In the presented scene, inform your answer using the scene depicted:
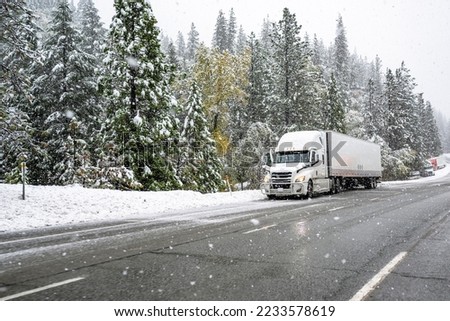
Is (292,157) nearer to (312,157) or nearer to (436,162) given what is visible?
(312,157)

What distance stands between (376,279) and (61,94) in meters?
28.9

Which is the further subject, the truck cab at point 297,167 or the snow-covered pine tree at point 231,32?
the snow-covered pine tree at point 231,32

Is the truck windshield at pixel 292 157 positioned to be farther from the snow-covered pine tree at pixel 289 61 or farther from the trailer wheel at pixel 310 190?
the snow-covered pine tree at pixel 289 61

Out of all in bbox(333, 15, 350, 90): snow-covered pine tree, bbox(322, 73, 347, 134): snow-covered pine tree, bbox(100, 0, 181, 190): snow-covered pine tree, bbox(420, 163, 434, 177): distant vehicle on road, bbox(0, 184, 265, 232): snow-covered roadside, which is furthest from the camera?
bbox(333, 15, 350, 90): snow-covered pine tree

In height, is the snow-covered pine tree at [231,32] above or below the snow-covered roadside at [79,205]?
above

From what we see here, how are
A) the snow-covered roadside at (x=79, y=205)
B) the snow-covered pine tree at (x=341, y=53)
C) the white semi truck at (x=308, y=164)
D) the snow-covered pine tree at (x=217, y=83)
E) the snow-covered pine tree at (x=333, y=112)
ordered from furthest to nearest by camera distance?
the snow-covered pine tree at (x=341, y=53) → the snow-covered pine tree at (x=333, y=112) → the snow-covered pine tree at (x=217, y=83) → the white semi truck at (x=308, y=164) → the snow-covered roadside at (x=79, y=205)

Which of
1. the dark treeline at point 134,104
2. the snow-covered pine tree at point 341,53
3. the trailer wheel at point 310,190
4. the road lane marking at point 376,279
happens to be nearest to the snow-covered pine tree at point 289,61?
the dark treeline at point 134,104

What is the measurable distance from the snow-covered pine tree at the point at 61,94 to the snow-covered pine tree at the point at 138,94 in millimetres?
5751

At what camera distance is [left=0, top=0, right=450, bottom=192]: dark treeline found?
2205 centimetres

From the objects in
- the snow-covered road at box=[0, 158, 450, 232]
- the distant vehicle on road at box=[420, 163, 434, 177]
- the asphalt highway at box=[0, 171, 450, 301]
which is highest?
the distant vehicle on road at box=[420, 163, 434, 177]

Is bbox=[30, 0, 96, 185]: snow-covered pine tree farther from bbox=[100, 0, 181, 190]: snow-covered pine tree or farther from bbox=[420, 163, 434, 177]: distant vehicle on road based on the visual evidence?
bbox=[420, 163, 434, 177]: distant vehicle on road

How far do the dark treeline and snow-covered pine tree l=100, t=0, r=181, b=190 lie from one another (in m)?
0.07

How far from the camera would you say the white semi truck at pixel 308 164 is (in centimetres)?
2172

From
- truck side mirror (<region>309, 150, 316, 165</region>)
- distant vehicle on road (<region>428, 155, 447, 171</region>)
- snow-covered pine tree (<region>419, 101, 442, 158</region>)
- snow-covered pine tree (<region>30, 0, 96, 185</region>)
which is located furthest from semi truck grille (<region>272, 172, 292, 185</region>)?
distant vehicle on road (<region>428, 155, 447, 171</region>)
